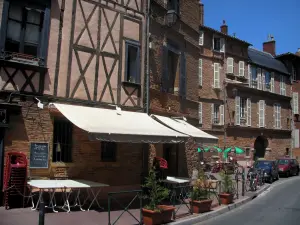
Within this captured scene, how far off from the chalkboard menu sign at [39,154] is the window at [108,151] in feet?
6.38

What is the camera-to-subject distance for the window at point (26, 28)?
8609mm

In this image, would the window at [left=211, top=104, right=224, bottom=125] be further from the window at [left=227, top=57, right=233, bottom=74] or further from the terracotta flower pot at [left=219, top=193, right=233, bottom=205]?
the terracotta flower pot at [left=219, top=193, right=233, bottom=205]

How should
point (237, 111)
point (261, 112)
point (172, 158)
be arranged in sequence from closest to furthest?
point (172, 158) → point (237, 111) → point (261, 112)

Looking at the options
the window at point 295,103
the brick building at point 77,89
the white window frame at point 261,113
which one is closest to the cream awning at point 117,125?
the brick building at point 77,89

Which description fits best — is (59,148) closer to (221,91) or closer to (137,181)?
(137,181)

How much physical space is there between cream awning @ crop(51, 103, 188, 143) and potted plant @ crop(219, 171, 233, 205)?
1.90 metres

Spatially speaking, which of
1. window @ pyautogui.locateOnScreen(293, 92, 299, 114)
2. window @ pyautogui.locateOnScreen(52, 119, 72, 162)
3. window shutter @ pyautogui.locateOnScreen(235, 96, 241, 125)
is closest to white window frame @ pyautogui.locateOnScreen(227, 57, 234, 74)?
window shutter @ pyautogui.locateOnScreen(235, 96, 241, 125)

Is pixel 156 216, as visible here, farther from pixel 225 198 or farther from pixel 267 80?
pixel 267 80

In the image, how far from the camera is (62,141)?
9453mm

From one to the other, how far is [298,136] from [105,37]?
28648 millimetres

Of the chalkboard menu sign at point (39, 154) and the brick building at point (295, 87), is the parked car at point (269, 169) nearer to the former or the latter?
the chalkboard menu sign at point (39, 154)

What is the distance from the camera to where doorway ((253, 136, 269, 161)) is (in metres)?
29.8

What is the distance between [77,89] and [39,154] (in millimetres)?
2163

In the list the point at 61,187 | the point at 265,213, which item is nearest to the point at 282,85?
the point at 265,213
